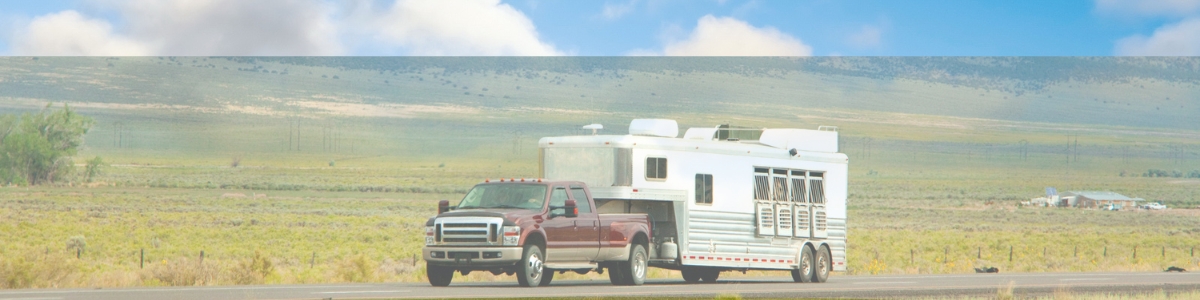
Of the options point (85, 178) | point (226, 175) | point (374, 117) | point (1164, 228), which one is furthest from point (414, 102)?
point (1164, 228)

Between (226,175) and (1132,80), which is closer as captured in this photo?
(226,175)

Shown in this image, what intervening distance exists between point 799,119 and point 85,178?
66.8 meters

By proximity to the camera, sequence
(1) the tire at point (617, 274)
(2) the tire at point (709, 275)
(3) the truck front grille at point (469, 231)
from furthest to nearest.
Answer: (2) the tire at point (709, 275) → (1) the tire at point (617, 274) → (3) the truck front grille at point (469, 231)

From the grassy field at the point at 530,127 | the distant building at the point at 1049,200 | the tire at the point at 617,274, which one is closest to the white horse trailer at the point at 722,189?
the tire at the point at 617,274

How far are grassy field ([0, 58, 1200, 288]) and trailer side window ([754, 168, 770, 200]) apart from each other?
204 ft

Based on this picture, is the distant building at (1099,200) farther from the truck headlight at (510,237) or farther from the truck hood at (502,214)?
the truck headlight at (510,237)

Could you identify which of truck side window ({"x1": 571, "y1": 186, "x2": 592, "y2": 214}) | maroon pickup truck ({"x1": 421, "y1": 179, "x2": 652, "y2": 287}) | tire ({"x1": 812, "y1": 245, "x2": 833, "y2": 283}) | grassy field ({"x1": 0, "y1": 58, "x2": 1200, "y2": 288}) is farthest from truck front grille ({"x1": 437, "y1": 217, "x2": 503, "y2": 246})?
grassy field ({"x1": 0, "y1": 58, "x2": 1200, "y2": 288})

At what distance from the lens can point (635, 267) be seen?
949 inches

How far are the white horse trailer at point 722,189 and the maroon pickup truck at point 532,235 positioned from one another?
58 centimetres

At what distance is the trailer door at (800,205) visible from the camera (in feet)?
88.5

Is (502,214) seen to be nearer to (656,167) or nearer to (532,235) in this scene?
(532,235)

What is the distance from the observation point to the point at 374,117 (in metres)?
154

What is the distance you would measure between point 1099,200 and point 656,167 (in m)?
111

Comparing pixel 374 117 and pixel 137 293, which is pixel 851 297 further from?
pixel 374 117
